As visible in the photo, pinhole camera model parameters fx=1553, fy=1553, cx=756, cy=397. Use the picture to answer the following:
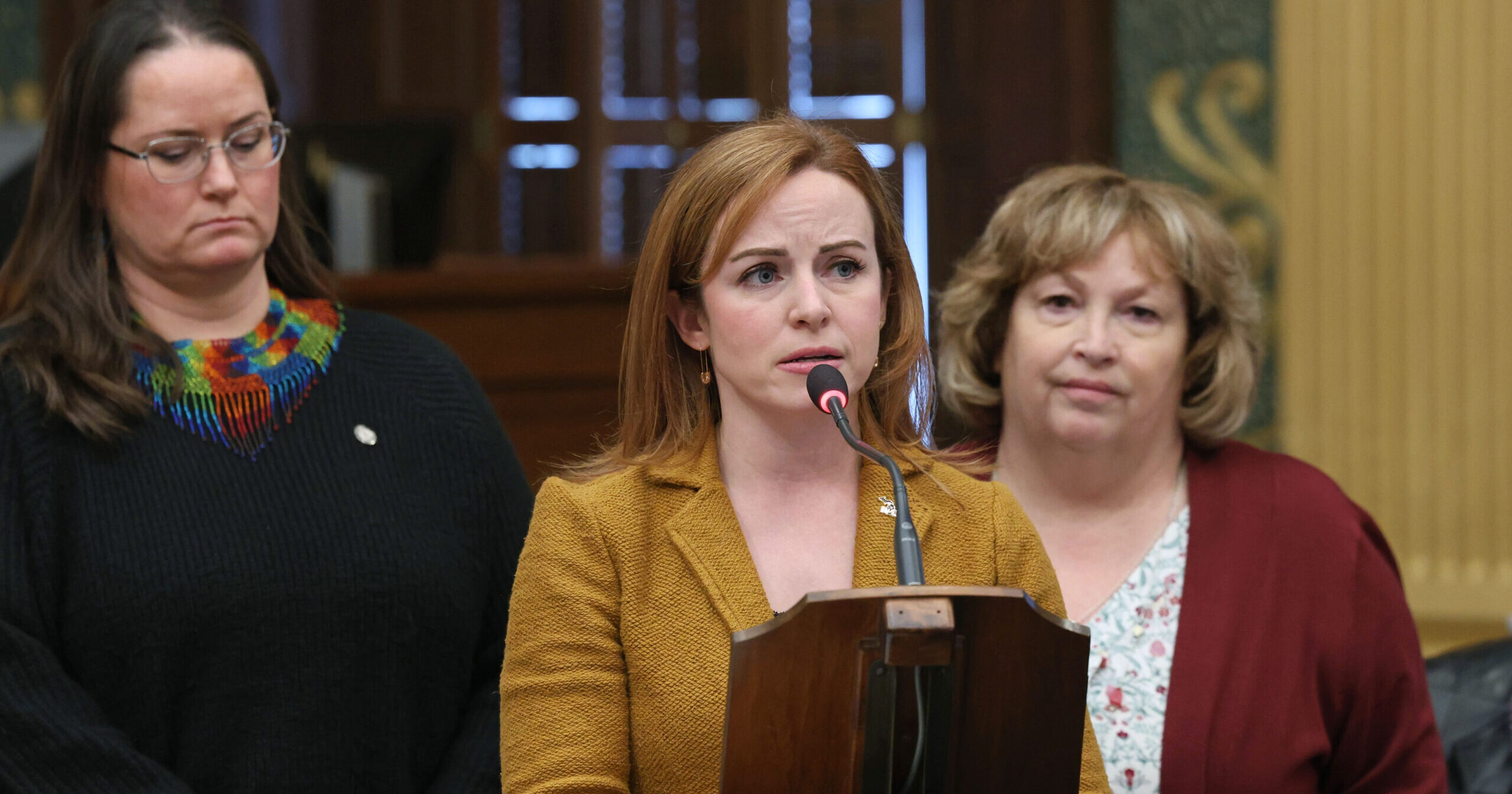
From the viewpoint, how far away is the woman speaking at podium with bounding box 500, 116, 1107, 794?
1.25m

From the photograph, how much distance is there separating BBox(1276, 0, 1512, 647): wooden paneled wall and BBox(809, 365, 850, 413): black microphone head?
104 inches

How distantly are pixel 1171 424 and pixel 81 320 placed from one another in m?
1.30

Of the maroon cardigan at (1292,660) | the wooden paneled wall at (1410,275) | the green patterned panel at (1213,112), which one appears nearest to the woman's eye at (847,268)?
the maroon cardigan at (1292,660)

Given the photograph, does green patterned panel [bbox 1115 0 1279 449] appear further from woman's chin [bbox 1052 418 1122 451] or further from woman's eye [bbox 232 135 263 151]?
woman's eye [bbox 232 135 263 151]

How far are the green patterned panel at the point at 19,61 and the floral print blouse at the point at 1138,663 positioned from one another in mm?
3504

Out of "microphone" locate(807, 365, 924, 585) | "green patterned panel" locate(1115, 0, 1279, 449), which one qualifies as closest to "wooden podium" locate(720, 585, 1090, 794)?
"microphone" locate(807, 365, 924, 585)

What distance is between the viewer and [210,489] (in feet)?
5.44

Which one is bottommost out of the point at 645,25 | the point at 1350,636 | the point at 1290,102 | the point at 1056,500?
the point at 1350,636

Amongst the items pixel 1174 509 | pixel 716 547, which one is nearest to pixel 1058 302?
pixel 1174 509

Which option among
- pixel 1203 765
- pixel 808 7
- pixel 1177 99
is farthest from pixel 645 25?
pixel 1203 765

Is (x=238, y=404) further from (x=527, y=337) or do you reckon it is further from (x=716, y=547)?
(x=527, y=337)

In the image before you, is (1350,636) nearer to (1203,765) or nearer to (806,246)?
(1203,765)

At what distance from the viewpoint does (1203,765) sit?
66.4 inches

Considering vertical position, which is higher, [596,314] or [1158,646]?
[596,314]
